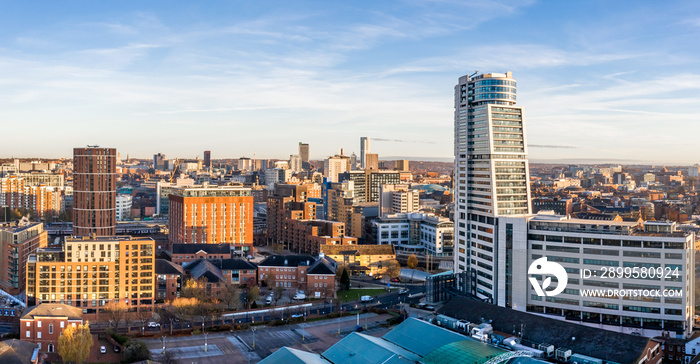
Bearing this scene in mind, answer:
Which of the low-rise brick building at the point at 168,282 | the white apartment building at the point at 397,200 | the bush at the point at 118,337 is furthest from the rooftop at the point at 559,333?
the white apartment building at the point at 397,200

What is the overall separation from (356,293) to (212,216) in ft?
96.9

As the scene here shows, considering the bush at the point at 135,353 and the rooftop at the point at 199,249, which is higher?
the rooftop at the point at 199,249

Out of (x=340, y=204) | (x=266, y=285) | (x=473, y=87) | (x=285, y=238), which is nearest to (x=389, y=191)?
(x=340, y=204)

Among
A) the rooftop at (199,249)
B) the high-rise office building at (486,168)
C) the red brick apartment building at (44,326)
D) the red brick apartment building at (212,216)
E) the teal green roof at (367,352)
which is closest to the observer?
the teal green roof at (367,352)

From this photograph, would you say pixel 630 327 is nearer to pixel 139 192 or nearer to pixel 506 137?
pixel 506 137

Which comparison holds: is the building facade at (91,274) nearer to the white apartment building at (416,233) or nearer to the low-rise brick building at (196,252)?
the low-rise brick building at (196,252)

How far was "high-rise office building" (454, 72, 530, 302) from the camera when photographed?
2030 inches

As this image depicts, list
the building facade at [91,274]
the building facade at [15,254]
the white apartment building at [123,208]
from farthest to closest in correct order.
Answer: the white apartment building at [123,208], the building facade at [15,254], the building facade at [91,274]

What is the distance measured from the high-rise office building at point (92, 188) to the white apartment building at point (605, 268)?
5405 centimetres

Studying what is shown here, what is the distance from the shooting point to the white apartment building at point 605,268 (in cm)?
4256

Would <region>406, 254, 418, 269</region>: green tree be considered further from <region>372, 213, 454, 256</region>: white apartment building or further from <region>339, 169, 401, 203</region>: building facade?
<region>339, 169, 401, 203</region>: building facade

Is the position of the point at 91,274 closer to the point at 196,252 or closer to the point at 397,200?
the point at 196,252

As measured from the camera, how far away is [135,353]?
39.1m

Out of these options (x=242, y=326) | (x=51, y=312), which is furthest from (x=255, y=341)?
(x=51, y=312)
